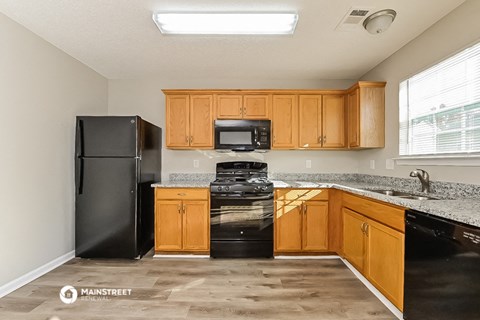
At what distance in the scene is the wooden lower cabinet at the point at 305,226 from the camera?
10.4 feet

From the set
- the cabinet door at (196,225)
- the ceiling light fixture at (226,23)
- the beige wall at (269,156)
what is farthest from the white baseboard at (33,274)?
the ceiling light fixture at (226,23)

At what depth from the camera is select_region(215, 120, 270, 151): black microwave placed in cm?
351

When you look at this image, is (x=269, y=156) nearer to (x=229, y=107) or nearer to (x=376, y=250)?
(x=229, y=107)

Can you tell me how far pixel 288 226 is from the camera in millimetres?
3172

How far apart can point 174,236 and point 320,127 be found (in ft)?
8.01

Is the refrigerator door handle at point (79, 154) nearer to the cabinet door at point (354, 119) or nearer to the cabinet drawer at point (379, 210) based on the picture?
the cabinet drawer at point (379, 210)

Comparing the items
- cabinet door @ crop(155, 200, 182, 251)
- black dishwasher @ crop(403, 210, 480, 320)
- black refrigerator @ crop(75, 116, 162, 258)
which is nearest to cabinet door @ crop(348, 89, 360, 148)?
black dishwasher @ crop(403, 210, 480, 320)

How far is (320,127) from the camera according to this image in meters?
3.62

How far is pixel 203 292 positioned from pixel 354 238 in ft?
5.33

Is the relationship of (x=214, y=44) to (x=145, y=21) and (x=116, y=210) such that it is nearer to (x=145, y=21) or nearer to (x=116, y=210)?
(x=145, y=21)

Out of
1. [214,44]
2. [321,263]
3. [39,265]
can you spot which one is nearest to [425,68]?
[214,44]

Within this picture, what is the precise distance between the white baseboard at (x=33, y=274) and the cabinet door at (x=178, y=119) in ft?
5.94

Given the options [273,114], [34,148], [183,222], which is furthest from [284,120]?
[34,148]
